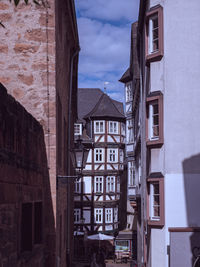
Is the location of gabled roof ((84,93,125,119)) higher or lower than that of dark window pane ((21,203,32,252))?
higher

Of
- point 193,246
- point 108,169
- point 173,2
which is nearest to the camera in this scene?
point 193,246

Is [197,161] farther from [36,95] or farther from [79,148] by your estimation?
[36,95]

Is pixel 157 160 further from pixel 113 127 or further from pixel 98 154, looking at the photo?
pixel 113 127

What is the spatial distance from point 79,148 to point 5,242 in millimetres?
5503

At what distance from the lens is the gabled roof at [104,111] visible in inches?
1656

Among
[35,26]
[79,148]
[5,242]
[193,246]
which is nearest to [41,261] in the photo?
[5,242]

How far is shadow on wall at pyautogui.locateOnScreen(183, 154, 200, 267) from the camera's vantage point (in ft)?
46.1

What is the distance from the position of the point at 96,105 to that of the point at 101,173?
272 inches

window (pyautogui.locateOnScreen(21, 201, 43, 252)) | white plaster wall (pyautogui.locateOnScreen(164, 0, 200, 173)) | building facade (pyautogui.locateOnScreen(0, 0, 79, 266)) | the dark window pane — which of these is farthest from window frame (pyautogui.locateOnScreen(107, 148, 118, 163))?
the dark window pane

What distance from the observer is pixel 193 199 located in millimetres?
14297

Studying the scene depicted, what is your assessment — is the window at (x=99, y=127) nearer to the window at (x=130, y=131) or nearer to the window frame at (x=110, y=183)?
the window frame at (x=110, y=183)

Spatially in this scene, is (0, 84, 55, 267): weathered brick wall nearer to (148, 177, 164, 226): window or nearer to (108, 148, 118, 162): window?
(148, 177, 164, 226): window

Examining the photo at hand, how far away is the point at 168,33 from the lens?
1502cm

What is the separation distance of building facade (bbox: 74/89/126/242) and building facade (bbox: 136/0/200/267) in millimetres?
24826
